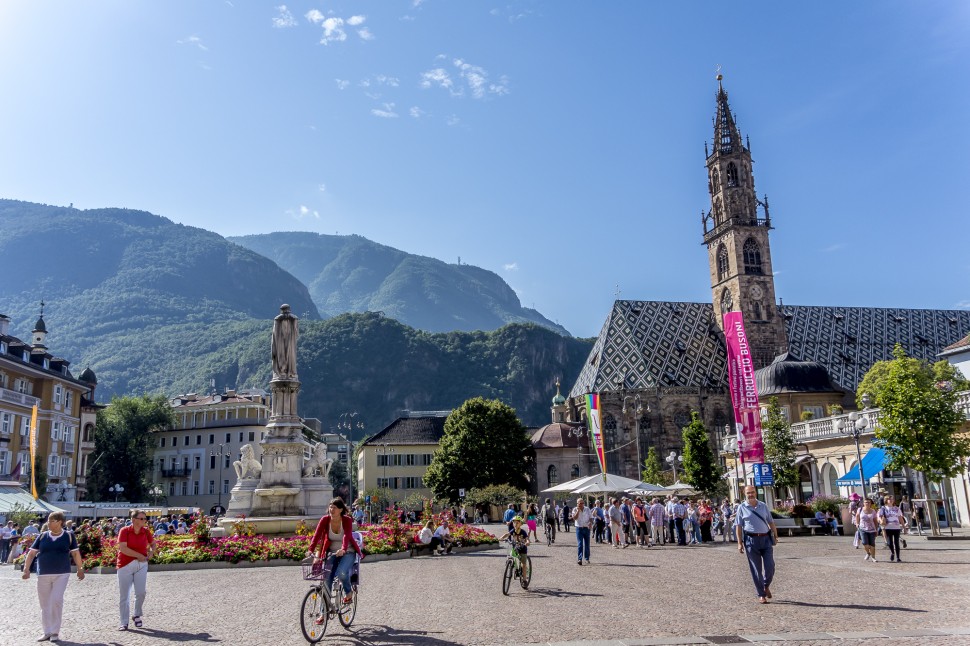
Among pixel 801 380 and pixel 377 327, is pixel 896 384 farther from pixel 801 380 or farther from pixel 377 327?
pixel 377 327

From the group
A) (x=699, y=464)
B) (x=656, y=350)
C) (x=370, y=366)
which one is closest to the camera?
(x=699, y=464)

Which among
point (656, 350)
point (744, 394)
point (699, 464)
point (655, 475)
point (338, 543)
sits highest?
point (656, 350)

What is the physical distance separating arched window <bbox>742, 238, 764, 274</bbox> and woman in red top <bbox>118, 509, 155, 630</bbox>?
2910 inches

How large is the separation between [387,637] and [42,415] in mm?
46813

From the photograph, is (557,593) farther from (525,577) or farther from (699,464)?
(699,464)

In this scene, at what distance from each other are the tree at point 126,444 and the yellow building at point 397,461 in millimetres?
21269

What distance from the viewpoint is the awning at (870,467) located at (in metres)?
31.8

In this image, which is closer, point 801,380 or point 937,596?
point 937,596

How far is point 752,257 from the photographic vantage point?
77.9 metres

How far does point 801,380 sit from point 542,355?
120 m

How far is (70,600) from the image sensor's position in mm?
13875

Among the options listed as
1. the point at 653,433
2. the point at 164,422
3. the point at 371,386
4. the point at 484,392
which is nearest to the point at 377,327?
the point at 371,386

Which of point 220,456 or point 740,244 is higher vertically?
point 740,244

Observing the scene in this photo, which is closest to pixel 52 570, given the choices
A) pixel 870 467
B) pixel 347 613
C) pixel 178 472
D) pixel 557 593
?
pixel 347 613
